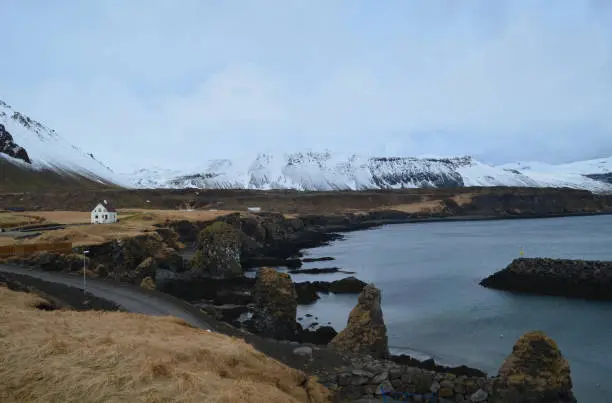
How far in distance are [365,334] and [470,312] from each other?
17.7m

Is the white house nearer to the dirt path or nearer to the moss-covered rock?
the moss-covered rock

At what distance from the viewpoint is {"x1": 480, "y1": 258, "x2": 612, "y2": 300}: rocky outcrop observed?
47.2 m

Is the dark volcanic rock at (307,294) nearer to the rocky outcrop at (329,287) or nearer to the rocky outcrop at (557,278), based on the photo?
the rocky outcrop at (329,287)

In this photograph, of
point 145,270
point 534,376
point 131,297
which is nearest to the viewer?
point 534,376

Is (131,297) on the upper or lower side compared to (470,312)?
upper

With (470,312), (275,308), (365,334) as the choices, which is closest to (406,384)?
(365,334)

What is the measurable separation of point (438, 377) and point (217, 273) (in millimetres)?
38746

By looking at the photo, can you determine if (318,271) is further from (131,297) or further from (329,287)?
(131,297)

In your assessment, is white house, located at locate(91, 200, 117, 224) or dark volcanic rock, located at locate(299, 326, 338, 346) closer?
dark volcanic rock, located at locate(299, 326, 338, 346)

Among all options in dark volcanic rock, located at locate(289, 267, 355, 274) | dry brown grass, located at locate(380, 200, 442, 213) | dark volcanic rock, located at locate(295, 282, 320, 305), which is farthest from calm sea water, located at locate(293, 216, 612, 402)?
dry brown grass, located at locate(380, 200, 442, 213)

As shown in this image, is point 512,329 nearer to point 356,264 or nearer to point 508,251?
point 356,264

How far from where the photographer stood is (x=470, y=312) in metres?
41.1

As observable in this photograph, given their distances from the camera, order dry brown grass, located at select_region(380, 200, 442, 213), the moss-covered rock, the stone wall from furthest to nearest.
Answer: dry brown grass, located at select_region(380, 200, 442, 213)
the moss-covered rock
the stone wall

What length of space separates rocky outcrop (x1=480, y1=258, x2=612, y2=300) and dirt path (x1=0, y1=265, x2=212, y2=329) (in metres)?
36.6
